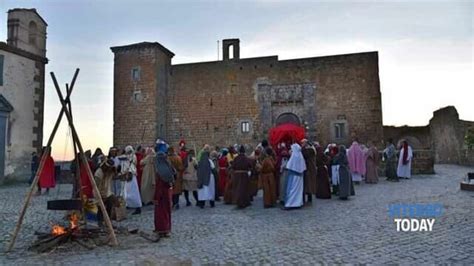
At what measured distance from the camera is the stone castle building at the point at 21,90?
1584 cm

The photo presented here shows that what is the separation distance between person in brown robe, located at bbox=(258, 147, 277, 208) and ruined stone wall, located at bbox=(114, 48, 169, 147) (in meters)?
17.3

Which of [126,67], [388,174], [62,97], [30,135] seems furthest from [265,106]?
[62,97]

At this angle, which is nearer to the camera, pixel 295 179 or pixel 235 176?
pixel 295 179

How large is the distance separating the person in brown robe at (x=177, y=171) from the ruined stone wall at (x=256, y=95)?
16.7 metres

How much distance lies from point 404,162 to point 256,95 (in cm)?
1248

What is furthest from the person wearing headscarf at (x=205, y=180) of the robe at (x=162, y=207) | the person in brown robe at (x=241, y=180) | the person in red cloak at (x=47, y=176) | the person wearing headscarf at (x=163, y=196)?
the person in red cloak at (x=47, y=176)

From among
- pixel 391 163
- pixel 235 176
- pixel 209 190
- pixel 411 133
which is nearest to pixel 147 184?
pixel 209 190

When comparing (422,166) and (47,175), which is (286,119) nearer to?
(422,166)

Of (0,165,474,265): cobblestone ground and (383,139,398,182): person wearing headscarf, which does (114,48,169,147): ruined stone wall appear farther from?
(0,165,474,265): cobblestone ground

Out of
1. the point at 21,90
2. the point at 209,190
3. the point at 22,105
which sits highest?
the point at 21,90

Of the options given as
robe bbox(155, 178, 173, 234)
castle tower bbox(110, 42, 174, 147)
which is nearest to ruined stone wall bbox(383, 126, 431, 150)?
castle tower bbox(110, 42, 174, 147)

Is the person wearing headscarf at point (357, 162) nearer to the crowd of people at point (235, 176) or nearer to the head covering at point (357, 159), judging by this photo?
the head covering at point (357, 159)

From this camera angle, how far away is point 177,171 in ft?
30.0

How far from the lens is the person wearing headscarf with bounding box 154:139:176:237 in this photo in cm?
620
